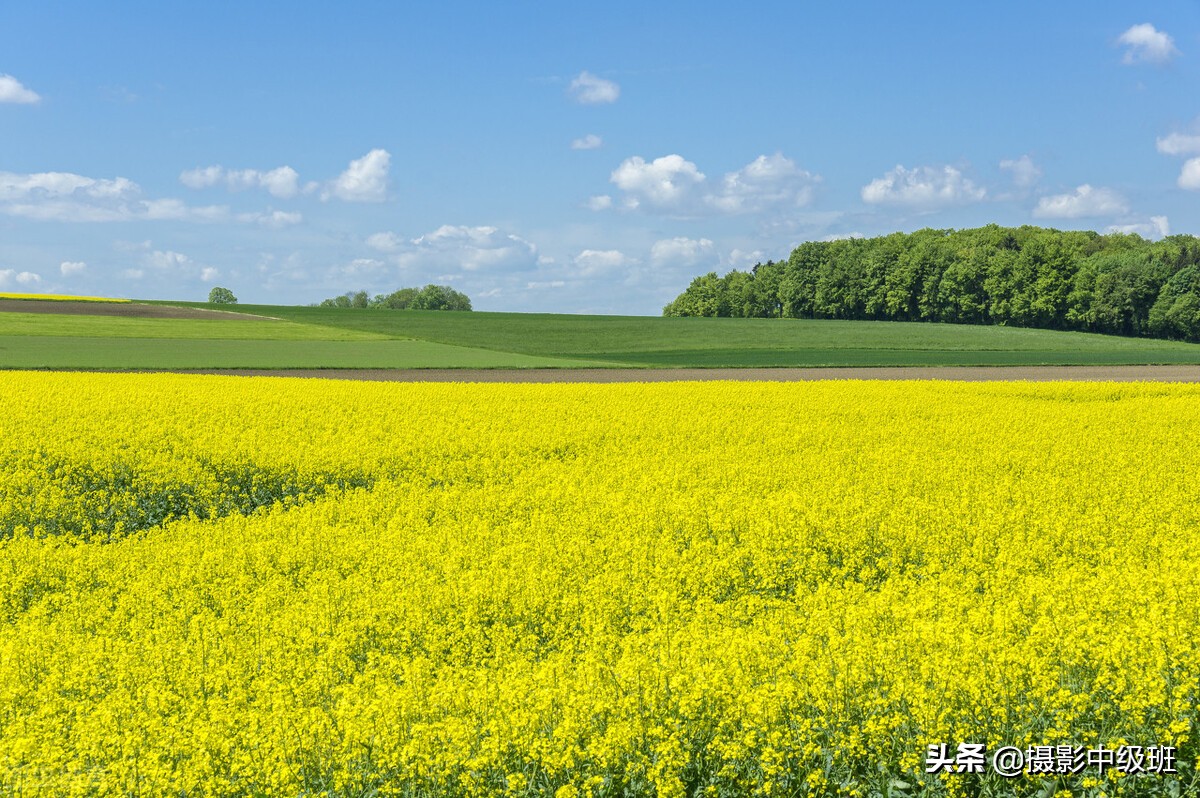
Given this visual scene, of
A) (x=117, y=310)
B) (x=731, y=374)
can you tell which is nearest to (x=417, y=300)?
(x=117, y=310)

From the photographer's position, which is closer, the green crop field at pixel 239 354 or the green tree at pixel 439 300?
the green crop field at pixel 239 354

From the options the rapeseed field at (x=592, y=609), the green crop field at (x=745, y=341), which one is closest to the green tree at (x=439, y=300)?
the green crop field at (x=745, y=341)

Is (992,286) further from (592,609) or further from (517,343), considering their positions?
(592,609)

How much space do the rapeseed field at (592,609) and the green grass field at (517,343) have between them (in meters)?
33.3

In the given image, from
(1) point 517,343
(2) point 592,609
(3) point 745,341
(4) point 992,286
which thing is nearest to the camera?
(2) point 592,609

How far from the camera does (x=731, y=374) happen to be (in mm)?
48750

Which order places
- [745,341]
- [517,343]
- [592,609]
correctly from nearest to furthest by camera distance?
[592,609], [517,343], [745,341]

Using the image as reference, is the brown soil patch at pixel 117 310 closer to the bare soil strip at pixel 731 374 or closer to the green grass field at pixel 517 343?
the green grass field at pixel 517 343

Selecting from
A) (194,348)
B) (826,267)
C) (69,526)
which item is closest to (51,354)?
(194,348)

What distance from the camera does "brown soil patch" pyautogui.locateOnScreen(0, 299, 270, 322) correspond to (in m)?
84.8

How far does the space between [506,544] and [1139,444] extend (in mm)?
13521

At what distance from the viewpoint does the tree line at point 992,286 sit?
323 feet

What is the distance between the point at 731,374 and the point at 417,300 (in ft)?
407

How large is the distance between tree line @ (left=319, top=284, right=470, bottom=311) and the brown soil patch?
69429 millimetres
